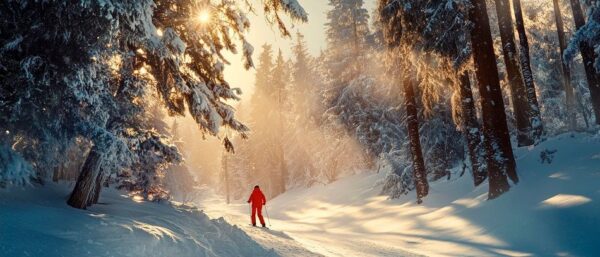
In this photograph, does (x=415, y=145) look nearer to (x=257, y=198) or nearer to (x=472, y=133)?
(x=472, y=133)

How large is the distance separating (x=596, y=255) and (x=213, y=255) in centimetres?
704

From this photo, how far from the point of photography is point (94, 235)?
267 inches

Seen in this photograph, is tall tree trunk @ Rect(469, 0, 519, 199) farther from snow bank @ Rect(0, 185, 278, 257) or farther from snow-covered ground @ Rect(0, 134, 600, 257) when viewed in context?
snow bank @ Rect(0, 185, 278, 257)

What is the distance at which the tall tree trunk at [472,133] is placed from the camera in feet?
50.0

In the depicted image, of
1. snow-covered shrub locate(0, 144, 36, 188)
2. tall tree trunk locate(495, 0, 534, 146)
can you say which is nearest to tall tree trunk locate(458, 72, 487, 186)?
tall tree trunk locate(495, 0, 534, 146)

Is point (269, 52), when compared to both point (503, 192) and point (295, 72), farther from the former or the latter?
point (503, 192)

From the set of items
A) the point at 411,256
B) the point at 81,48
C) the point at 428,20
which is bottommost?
the point at 411,256

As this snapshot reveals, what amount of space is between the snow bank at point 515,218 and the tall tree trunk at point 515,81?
1.41 metres

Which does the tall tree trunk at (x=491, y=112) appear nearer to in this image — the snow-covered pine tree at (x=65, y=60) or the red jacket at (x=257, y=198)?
the red jacket at (x=257, y=198)

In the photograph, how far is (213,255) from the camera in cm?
773

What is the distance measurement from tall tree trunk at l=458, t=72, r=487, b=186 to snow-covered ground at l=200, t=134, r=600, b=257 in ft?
1.94

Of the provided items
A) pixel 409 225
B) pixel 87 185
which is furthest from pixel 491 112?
pixel 87 185

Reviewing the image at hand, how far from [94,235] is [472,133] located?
1302 cm

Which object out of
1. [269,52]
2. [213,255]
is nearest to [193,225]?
[213,255]
